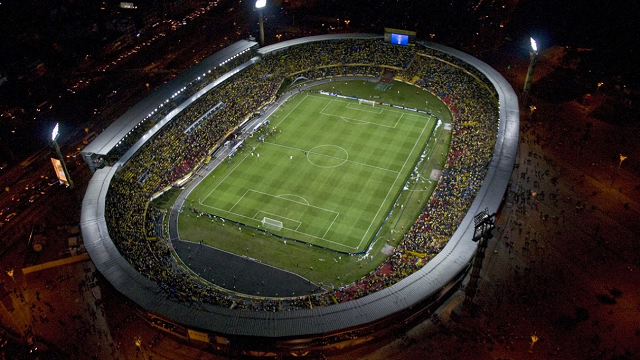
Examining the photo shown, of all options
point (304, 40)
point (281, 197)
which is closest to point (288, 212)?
point (281, 197)

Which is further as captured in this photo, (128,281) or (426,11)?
(426,11)

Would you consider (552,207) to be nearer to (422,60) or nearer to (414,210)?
(414,210)

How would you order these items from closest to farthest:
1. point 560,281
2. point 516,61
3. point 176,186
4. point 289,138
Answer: point 560,281
point 176,186
point 289,138
point 516,61

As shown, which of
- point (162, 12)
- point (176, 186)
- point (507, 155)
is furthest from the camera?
point (162, 12)

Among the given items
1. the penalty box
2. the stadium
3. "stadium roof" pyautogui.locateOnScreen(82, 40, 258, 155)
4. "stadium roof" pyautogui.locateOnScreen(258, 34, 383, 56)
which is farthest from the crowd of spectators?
the penalty box

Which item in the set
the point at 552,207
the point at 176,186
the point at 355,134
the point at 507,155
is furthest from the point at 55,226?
the point at 552,207

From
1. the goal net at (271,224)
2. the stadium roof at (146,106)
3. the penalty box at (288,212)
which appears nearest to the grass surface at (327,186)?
the penalty box at (288,212)

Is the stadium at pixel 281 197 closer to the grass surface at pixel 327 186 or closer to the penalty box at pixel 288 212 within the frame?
the penalty box at pixel 288 212

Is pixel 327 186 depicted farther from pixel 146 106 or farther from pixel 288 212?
pixel 146 106
